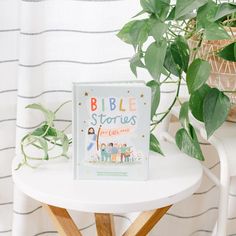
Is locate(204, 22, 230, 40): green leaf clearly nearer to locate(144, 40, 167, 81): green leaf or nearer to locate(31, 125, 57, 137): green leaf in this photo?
locate(144, 40, 167, 81): green leaf

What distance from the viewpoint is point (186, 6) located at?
0.85 meters

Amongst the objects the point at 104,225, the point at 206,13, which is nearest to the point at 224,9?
the point at 206,13

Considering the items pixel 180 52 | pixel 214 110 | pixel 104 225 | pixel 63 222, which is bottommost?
pixel 104 225

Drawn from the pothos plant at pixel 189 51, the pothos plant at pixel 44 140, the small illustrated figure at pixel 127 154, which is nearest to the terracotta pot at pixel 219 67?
the pothos plant at pixel 189 51

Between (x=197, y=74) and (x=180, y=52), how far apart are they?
10 cm

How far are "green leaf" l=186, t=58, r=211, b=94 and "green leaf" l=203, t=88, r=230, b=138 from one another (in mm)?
46

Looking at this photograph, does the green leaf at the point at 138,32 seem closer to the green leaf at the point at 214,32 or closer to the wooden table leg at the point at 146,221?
the green leaf at the point at 214,32

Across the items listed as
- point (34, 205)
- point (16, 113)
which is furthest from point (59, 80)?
point (34, 205)

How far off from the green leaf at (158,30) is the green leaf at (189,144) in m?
0.22

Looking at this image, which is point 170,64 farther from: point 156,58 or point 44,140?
point 44,140

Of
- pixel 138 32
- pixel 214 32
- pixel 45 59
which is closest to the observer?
pixel 214 32

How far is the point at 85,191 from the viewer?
0.91 metres

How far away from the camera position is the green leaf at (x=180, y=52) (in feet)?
3.15

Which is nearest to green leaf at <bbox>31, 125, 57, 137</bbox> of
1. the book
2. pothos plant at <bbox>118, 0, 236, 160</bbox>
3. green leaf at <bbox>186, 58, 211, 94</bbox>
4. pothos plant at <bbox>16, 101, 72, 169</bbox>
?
pothos plant at <bbox>16, 101, 72, 169</bbox>
